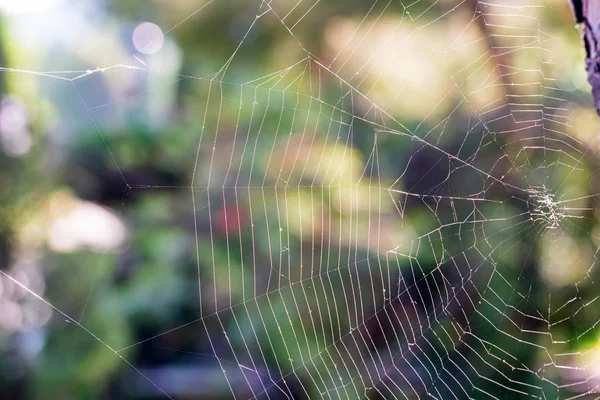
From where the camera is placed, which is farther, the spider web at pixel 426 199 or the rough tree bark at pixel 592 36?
the spider web at pixel 426 199

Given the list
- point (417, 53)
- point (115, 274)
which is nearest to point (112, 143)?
point (115, 274)

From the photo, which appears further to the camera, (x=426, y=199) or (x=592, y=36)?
(x=426, y=199)

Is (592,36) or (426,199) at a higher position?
(426,199)

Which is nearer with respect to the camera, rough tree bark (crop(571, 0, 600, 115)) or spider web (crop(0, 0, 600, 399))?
rough tree bark (crop(571, 0, 600, 115))

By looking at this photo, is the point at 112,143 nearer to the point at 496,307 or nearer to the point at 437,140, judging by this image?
the point at 437,140
